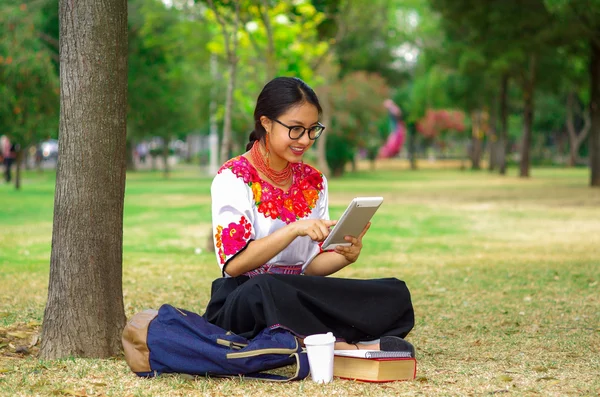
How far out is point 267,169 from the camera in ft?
15.9

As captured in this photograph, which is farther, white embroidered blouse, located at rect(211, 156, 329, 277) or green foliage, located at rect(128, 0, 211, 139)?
green foliage, located at rect(128, 0, 211, 139)

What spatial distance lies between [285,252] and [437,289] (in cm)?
426

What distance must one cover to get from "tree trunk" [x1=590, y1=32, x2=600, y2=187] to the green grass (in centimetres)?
790

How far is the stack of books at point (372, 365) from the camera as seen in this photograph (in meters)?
4.58

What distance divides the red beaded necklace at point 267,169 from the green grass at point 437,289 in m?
1.06

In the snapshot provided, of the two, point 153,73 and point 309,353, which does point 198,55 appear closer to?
point 153,73

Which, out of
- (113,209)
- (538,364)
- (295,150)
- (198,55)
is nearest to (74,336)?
(113,209)

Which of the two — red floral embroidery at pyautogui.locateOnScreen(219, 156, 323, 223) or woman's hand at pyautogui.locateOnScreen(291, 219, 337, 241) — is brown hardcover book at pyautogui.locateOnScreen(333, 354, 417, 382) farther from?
red floral embroidery at pyautogui.locateOnScreen(219, 156, 323, 223)

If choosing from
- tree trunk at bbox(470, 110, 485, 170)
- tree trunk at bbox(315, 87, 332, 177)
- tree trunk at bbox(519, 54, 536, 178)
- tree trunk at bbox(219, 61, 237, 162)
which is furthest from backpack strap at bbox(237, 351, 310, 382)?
tree trunk at bbox(470, 110, 485, 170)

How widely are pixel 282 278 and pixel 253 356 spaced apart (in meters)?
0.40

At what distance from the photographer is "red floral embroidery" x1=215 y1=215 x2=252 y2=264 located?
462 centimetres

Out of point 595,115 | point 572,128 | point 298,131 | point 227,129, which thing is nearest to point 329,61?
point 595,115

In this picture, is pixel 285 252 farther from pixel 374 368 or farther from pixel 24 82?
pixel 24 82

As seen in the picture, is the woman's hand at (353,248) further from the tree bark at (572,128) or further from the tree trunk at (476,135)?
the tree bark at (572,128)
